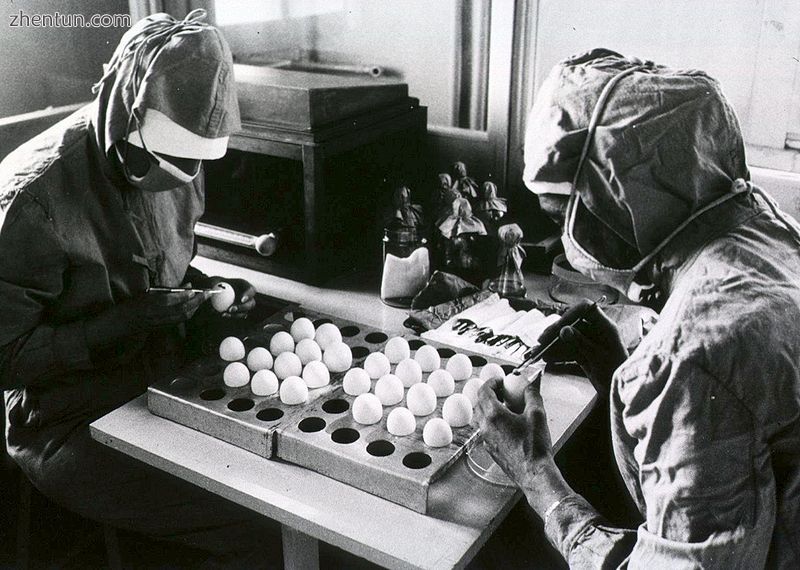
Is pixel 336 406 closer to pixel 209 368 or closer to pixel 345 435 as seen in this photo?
pixel 345 435

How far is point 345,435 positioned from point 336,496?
5.7 inches

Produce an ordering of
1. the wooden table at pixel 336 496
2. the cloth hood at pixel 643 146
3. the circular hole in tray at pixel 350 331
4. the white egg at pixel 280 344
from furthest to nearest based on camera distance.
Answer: the circular hole in tray at pixel 350 331 < the white egg at pixel 280 344 < the wooden table at pixel 336 496 < the cloth hood at pixel 643 146

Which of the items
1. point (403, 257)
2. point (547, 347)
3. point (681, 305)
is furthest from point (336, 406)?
point (681, 305)

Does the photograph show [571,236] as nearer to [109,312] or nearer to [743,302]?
[743,302]

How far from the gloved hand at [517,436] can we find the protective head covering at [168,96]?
89cm

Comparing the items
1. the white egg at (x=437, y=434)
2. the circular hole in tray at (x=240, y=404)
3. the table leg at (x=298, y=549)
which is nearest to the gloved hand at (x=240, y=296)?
the circular hole in tray at (x=240, y=404)

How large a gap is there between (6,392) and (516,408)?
134 cm

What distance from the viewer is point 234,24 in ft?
10.3

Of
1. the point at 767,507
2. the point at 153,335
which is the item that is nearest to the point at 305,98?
the point at 153,335

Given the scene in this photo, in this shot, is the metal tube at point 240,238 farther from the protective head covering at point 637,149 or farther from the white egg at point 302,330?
the protective head covering at point 637,149

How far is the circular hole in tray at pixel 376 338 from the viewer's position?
2010 millimetres

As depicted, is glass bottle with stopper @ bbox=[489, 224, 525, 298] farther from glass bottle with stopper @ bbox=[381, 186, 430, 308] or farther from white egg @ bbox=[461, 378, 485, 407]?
white egg @ bbox=[461, 378, 485, 407]

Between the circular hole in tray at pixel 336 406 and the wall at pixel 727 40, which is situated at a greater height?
the wall at pixel 727 40

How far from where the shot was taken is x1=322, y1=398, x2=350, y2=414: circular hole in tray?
68.2 inches
